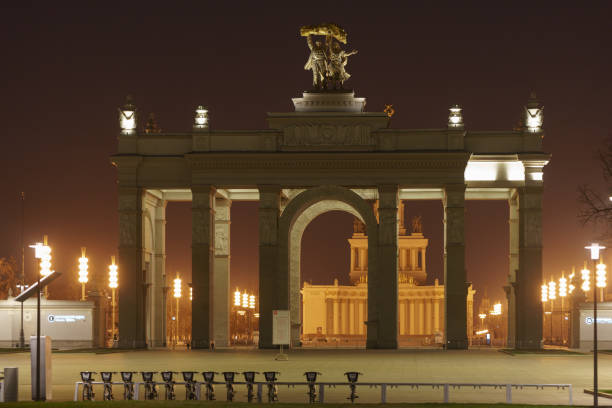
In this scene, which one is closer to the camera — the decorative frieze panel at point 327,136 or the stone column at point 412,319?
the decorative frieze panel at point 327,136

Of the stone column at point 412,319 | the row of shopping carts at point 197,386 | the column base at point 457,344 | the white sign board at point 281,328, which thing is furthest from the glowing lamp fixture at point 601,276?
the row of shopping carts at point 197,386

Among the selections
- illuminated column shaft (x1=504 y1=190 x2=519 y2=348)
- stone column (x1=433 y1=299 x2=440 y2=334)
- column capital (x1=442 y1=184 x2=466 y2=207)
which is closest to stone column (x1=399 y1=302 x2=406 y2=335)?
stone column (x1=433 y1=299 x2=440 y2=334)

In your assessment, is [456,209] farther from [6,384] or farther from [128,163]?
[6,384]

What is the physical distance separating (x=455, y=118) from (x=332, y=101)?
344 inches

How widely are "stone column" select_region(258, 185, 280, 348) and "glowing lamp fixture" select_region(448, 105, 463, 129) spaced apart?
12954 millimetres

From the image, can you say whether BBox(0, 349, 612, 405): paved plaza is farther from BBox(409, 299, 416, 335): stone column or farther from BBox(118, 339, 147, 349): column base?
BBox(409, 299, 416, 335): stone column

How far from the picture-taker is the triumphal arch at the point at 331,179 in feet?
253

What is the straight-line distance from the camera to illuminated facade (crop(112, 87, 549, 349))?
76.9 meters

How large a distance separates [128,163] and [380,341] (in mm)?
21744

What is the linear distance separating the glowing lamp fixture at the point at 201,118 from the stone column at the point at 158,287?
8.63 meters

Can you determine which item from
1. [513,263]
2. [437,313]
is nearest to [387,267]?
[513,263]

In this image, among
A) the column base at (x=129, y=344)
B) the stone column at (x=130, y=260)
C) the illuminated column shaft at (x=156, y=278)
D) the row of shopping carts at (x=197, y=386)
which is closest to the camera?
the row of shopping carts at (x=197, y=386)

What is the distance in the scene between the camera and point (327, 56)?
79188 millimetres

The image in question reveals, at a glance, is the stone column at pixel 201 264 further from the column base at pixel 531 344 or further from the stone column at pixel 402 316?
the stone column at pixel 402 316
